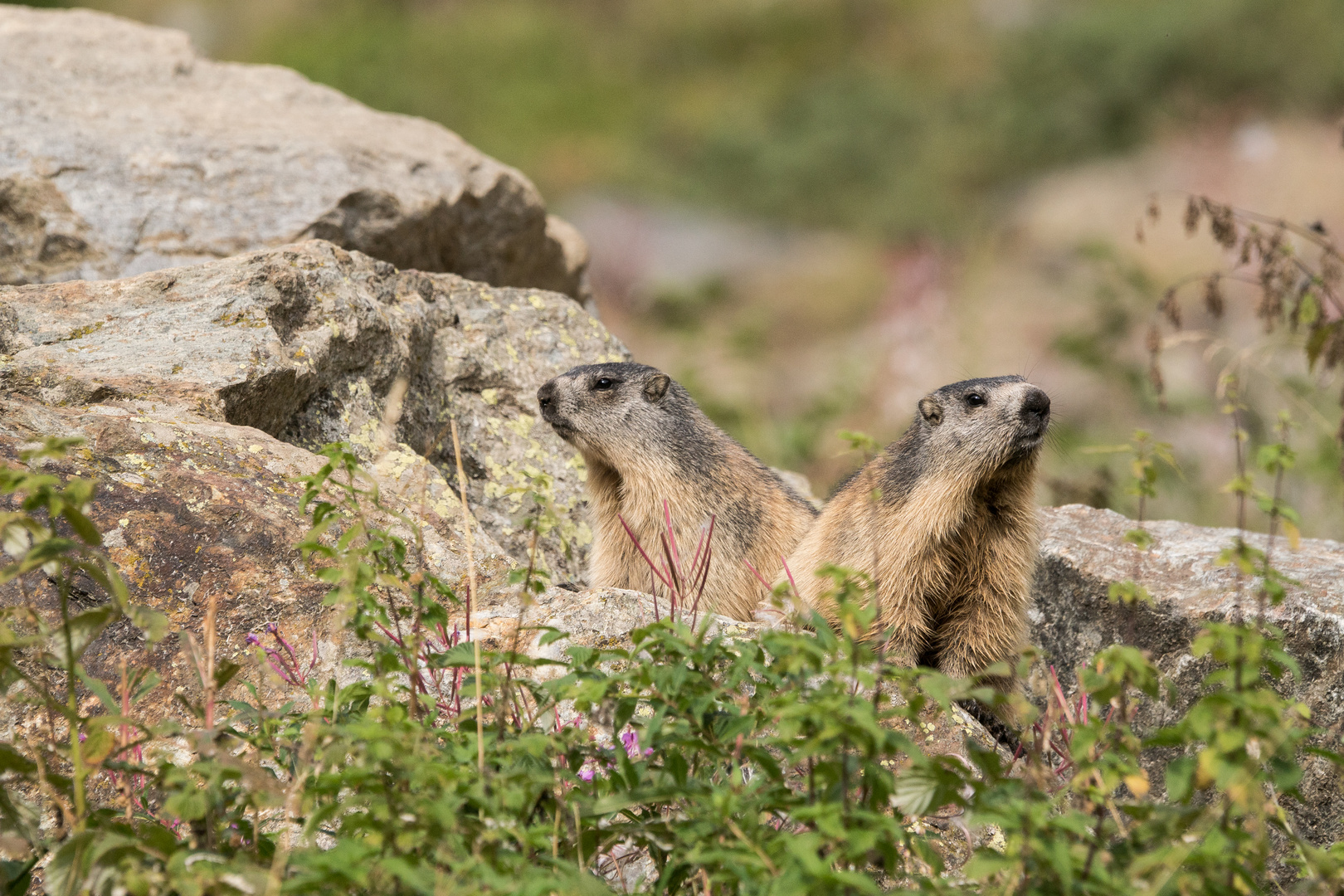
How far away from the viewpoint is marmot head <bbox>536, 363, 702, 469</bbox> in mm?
6012

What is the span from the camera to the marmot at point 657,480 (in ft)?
19.0

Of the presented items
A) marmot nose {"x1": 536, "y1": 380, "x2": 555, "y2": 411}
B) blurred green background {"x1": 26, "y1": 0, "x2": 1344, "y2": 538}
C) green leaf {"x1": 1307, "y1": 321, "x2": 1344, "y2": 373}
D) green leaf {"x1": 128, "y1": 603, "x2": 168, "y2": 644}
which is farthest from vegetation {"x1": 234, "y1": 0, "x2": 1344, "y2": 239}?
green leaf {"x1": 128, "y1": 603, "x2": 168, "y2": 644}

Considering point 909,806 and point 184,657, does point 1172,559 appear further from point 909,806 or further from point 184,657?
point 184,657

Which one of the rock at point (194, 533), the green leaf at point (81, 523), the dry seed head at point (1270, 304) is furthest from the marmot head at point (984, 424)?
the green leaf at point (81, 523)

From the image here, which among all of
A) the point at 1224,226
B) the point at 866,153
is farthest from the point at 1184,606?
the point at 866,153

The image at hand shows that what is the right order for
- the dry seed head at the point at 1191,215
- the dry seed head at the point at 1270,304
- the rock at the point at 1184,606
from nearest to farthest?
the rock at the point at 1184,606
the dry seed head at the point at 1270,304
the dry seed head at the point at 1191,215

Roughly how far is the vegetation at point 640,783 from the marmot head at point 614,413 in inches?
114

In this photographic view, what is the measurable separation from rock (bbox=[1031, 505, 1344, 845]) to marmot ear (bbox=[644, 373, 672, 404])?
2094mm

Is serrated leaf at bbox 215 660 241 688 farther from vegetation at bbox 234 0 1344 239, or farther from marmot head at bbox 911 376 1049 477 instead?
vegetation at bbox 234 0 1344 239

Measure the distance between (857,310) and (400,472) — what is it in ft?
59.8

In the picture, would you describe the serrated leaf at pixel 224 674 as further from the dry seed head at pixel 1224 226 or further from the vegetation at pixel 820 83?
the vegetation at pixel 820 83

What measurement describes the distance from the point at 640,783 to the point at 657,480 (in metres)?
3.25

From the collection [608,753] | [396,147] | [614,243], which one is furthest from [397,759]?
[614,243]

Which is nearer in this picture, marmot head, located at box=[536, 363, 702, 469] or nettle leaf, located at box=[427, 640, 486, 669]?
nettle leaf, located at box=[427, 640, 486, 669]
